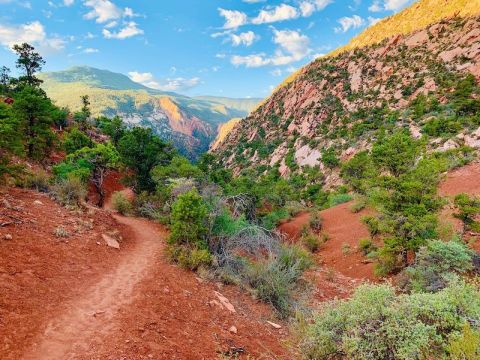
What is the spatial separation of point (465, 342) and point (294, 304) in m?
6.32

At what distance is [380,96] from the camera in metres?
55.4

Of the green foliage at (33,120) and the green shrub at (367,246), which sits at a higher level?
the green foliage at (33,120)

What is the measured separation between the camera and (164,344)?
20.9 feet

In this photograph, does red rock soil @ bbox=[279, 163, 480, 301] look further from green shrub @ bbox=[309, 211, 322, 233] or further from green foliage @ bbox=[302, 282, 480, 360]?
green foliage @ bbox=[302, 282, 480, 360]

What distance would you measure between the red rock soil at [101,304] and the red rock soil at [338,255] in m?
3.68

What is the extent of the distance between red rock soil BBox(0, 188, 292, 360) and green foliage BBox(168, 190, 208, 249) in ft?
3.33

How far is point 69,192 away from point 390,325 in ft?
45.2

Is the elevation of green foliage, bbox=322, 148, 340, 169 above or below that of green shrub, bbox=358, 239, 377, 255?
above

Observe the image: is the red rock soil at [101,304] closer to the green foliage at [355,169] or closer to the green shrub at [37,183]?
the green shrub at [37,183]

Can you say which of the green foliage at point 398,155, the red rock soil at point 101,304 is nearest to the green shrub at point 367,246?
the green foliage at point 398,155

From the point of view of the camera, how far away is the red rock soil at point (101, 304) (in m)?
5.88

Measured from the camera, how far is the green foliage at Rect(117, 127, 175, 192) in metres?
23.3

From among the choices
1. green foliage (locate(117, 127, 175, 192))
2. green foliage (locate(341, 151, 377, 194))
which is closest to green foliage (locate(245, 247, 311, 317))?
green foliage (locate(117, 127, 175, 192))

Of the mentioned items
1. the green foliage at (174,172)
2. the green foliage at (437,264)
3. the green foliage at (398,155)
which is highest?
the green foliage at (398,155)
